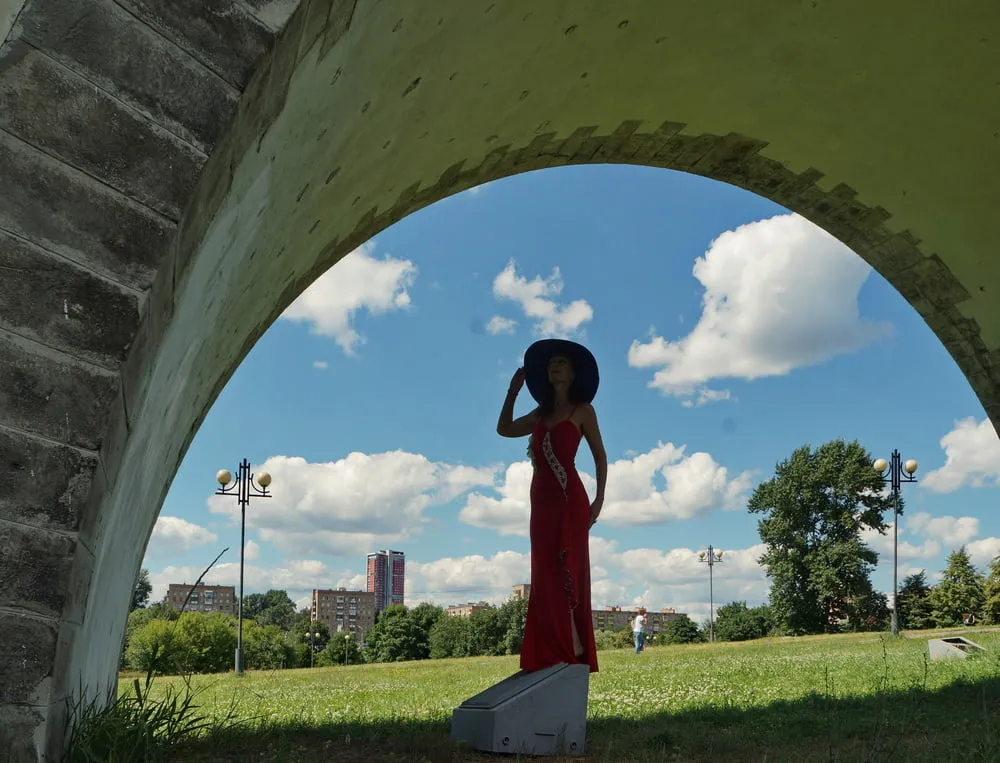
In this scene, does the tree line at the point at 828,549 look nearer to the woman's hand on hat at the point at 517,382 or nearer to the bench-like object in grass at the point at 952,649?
the bench-like object in grass at the point at 952,649

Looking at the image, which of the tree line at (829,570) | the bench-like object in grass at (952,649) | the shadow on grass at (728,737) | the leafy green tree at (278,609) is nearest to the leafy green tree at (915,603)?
the tree line at (829,570)

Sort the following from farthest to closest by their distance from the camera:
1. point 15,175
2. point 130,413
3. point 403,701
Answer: point 403,701, point 130,413, point 15,175

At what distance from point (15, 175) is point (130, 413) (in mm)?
613

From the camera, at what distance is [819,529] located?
4838cm

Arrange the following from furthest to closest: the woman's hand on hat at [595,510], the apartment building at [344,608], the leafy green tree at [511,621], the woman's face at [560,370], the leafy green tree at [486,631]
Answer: the apartment building at [344,608] < the leafy green tree at [486,631] < the leafy green tree at [511,621] < the woman's face at [560,370] < the woman's hand on hat at [595,510]

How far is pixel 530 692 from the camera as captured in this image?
14.1 ft

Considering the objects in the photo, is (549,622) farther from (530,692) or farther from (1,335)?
(1,335)

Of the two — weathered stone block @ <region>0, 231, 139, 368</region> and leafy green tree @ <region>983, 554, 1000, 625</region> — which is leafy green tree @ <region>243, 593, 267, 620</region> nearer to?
leafy green tree @ <region>983, 554, 1000, 625</region>

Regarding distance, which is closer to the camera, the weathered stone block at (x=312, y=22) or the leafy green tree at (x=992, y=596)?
the weathered stone block at (x=312, y=22)

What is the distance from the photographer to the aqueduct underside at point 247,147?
1990 mm

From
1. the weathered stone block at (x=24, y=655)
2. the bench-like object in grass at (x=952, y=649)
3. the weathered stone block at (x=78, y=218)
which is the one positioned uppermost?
the weathered stone block at (x=78, y=218)

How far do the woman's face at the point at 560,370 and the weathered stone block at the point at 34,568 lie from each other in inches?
135

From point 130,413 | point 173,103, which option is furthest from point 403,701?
point 173,103

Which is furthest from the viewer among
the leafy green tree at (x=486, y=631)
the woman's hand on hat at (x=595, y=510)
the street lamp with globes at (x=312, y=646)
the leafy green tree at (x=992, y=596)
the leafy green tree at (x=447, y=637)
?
the leafy green tree at (x=447, y=637)
